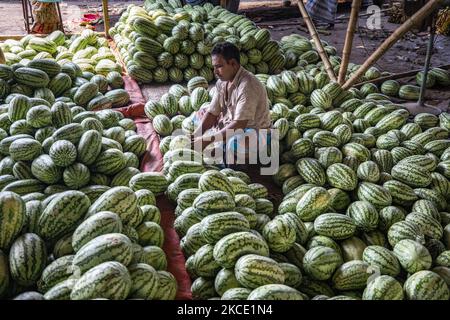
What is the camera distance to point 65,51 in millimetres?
6281

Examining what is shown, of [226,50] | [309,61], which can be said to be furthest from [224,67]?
[309,61]

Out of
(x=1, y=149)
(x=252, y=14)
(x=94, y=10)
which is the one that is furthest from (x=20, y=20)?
(x=1, y=149)

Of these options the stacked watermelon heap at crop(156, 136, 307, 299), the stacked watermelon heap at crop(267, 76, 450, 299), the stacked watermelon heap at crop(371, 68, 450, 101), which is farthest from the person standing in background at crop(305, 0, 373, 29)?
the stacked watermelon heap at crop(156, 136, 307, 299)

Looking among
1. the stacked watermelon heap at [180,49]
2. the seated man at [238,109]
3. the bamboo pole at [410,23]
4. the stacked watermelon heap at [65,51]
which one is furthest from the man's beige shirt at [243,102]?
the stacked watermelon heap at [65,51]

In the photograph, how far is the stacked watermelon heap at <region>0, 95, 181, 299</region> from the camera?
6.98 ft

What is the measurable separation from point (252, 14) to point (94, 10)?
4.57m

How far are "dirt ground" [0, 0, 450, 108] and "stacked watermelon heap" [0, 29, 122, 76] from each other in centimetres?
79

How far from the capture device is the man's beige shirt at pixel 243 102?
13.1ft

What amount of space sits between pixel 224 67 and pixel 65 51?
345 cm

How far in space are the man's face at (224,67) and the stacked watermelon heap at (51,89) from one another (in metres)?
1.52

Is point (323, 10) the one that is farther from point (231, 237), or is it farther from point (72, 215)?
point (72, 215)

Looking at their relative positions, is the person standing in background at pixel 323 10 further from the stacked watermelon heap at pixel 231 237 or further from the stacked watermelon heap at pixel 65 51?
the stacked watermelon heap at pixel 231 237

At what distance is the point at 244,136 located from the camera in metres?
4.10

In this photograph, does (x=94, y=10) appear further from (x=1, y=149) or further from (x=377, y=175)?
(x=377, y=175)
